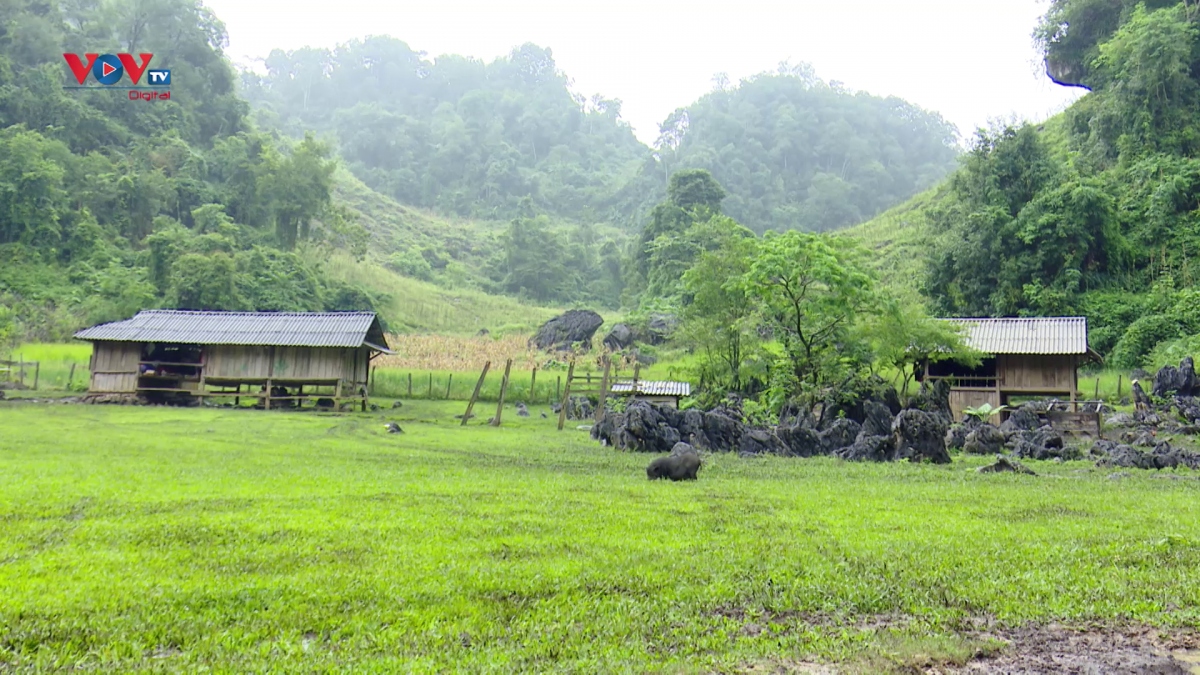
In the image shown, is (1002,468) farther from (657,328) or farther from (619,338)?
(657,328)

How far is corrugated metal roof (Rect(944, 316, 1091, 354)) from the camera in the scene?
25.8 meters

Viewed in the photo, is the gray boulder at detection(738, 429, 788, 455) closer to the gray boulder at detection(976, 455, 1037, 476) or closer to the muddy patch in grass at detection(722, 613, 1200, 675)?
the gray boulder at detection(976, 455, 1037, 476)

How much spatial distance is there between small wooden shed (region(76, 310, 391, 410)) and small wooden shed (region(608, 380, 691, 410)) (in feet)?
32.0

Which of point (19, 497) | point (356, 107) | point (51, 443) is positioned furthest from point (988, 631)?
point (356, 107)

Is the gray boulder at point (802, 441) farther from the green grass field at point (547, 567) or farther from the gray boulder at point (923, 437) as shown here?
the green grass field at point (547, 567)

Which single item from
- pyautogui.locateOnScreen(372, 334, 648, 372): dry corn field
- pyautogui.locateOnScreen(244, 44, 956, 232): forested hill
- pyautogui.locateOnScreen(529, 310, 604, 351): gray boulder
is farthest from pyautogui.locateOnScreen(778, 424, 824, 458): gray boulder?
pyautogui.locateOnScreen(244, 44, 956, 232): forested hill

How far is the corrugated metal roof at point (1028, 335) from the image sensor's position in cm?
2584

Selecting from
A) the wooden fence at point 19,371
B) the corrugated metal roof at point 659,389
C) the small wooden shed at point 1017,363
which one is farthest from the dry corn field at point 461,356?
the small wooden shed at point 1017,363

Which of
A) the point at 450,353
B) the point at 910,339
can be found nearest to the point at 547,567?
the point at 910,339

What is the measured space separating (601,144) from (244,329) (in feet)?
314

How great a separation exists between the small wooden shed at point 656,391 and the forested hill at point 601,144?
202 feet

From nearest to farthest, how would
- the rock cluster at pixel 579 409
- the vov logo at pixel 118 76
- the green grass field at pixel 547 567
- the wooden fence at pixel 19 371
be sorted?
the green grass field at pixel 547 567
the rock cluster at pixel 579 409
the wooden fence at pixel 19 371
the vov logo at pixel 118 76

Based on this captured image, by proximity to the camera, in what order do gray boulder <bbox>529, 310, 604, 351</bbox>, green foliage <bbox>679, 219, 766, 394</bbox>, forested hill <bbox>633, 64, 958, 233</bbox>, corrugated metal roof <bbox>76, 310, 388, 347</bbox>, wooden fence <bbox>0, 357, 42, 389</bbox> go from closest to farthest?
green foliage <bbox>679, 219, 766, 394</bbox>, corrugated metal roof <bbox>76, 310, 388, 347</bbox>, wooden fence <bbox>0, 357, 42, 389</bbox>, gray boulder <bbox>529, 310, 604, 351</bbox>, forested hill <bbox>633, 64, 958, 233</bbox>

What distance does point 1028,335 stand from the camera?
26938 mm
